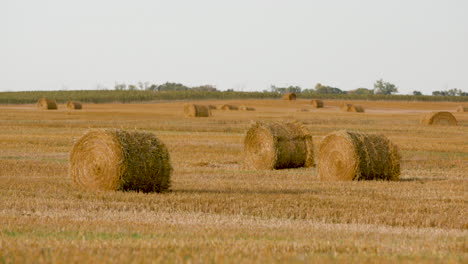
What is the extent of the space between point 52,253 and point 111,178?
7809 mm

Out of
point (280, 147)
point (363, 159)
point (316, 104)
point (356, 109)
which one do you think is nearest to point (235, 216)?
point (363, 159)

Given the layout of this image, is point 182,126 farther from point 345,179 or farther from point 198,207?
point 198,207

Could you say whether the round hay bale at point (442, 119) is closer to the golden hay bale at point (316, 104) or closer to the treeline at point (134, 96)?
the golden hay bale at point (316, 104)

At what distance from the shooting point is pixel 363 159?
61.8 ft

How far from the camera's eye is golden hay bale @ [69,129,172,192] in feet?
51.3

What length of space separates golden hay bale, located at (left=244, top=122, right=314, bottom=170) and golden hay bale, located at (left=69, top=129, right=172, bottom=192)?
714 cm

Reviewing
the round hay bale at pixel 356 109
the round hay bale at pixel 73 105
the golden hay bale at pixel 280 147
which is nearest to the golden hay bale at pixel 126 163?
the golden hay bale at pixel 280 147

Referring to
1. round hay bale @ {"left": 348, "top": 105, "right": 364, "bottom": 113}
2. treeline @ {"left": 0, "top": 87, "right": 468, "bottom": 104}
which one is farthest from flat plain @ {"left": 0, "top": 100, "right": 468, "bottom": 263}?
treeline @ {"left": 0, "top": 87, "right": 468, "bottom": 104}

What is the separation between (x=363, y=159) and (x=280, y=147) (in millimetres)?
4315

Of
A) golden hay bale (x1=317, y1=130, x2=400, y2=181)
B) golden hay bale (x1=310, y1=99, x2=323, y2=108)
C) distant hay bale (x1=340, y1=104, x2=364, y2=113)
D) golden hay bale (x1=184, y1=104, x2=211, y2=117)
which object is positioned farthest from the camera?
golden hay bale (x1=310, y1=99, x2=323, y2=108)

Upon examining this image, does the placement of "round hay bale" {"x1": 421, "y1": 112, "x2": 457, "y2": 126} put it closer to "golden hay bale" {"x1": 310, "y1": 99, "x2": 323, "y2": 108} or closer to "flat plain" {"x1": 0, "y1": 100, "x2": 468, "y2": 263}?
"flat plain" {"x1": 0, "y1": 100, "x2": 468, "y2": 263}

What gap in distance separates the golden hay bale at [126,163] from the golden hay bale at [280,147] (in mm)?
7135

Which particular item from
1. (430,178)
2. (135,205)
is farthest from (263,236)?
(430,178)

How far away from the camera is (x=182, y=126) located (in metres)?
41.7
